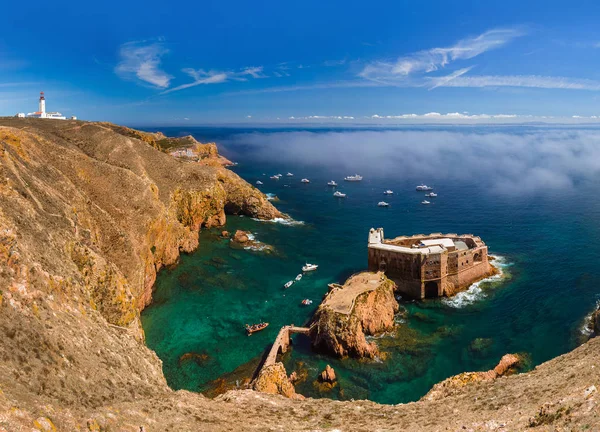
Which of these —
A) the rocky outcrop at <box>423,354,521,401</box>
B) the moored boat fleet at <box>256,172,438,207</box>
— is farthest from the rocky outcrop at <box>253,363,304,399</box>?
the moored boat fleet at <box>256,172,438,207</box>

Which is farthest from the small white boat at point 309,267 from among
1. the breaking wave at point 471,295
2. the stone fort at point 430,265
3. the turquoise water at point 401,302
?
the breaking wave at point 471,295

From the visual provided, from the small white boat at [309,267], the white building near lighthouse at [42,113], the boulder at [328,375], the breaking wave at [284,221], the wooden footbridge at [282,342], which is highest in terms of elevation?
the white building near lighthouse at [42,113]

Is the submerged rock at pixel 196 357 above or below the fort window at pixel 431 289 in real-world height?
below

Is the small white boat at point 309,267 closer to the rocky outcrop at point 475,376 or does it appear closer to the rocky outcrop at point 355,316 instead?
the rocky outcrop at point 355,316

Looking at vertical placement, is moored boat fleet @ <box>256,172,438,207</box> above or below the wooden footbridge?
above

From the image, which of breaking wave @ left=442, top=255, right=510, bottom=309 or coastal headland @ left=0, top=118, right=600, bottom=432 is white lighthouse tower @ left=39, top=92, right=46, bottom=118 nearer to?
coastal headland @ left=0, top=118, right=600, bottom=432

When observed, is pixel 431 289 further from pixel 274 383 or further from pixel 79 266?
pixel 79 266
